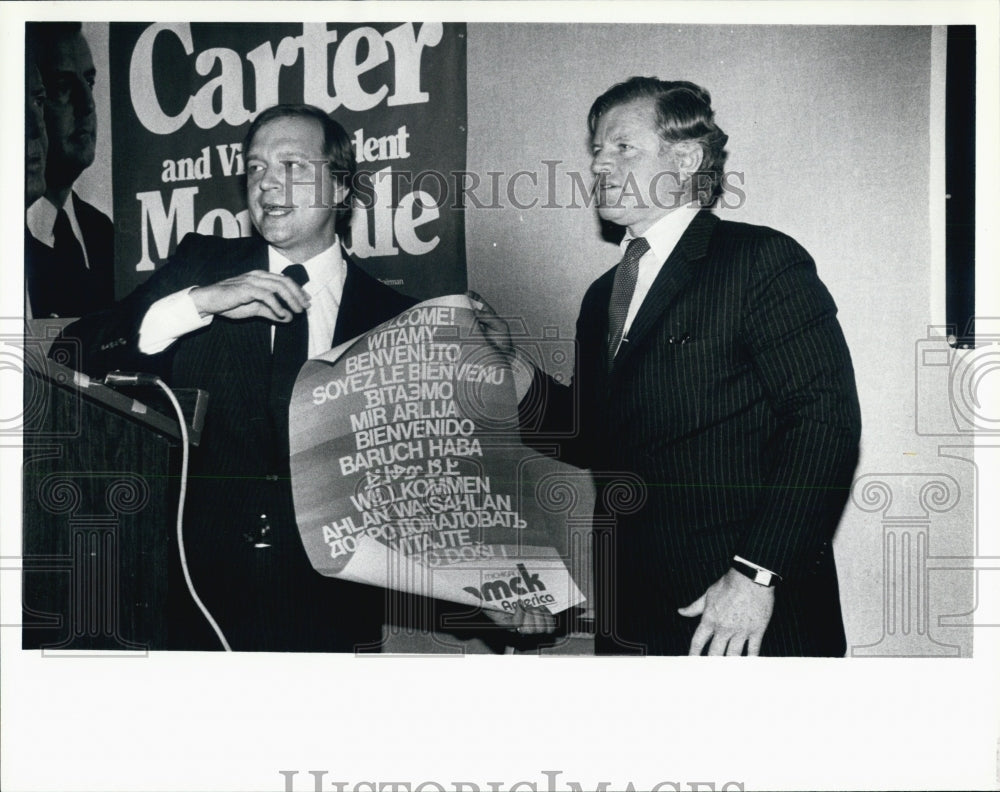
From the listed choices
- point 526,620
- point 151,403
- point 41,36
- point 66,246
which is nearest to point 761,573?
point 526,620

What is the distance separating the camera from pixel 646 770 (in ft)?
8.09

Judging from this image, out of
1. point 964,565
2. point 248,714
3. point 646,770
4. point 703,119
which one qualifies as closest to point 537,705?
point 646,770

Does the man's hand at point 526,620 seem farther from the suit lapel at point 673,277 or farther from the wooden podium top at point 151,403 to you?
the wooden podium top at point 151,403

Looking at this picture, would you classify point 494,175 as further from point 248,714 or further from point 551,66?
point 248,714

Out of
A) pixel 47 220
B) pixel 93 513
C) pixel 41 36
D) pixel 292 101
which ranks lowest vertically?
pixel 93 513

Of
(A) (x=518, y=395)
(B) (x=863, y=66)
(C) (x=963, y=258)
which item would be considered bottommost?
(A) (x=518, y=395)

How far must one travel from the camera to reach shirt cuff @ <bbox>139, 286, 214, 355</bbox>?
8.22ft

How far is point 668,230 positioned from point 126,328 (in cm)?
141

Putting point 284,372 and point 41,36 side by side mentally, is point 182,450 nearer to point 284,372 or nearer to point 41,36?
point 284,372

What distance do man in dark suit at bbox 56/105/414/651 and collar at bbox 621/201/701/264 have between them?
2.14 ft

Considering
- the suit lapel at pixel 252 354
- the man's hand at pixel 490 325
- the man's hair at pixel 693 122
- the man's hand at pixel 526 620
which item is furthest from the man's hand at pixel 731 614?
the suit lapel at pixel 252 354

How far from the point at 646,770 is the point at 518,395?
1003 millimetres

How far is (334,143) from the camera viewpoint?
2.49m

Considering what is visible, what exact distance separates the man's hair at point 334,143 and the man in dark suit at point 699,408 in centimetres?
63
